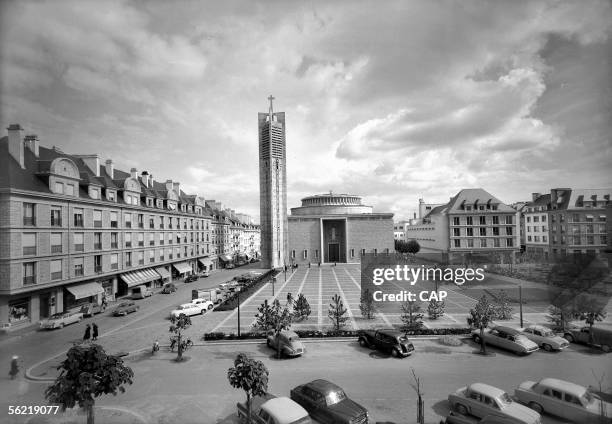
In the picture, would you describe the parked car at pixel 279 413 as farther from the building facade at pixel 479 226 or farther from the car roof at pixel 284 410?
the building facade at pixel 479 226

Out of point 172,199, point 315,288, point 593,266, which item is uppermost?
point 172,199

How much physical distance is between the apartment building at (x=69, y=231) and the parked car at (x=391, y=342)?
2687 cm

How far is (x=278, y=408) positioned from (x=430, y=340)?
14.2 meters

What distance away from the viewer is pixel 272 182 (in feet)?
211

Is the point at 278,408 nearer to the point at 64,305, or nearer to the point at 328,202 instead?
the point at 64,305

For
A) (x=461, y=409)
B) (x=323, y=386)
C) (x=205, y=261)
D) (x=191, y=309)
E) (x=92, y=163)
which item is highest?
(x=92, y=163)

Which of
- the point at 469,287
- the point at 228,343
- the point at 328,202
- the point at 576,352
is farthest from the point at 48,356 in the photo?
the point at 328,202

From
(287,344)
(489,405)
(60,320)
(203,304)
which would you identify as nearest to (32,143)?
(60,320)

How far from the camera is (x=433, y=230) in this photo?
2872 inches

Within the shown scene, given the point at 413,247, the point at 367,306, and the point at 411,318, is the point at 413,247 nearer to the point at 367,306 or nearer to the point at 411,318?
the point at 367,306

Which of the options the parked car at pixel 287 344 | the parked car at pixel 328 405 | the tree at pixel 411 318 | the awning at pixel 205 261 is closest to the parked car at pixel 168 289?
the awning at pixel 205 261

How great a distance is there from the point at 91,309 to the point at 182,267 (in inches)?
896

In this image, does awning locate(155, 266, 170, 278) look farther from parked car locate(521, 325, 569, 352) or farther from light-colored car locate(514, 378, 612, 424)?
light-colored car locate(514, 378, 612, 424)

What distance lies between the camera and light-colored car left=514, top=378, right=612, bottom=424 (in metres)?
11.4
